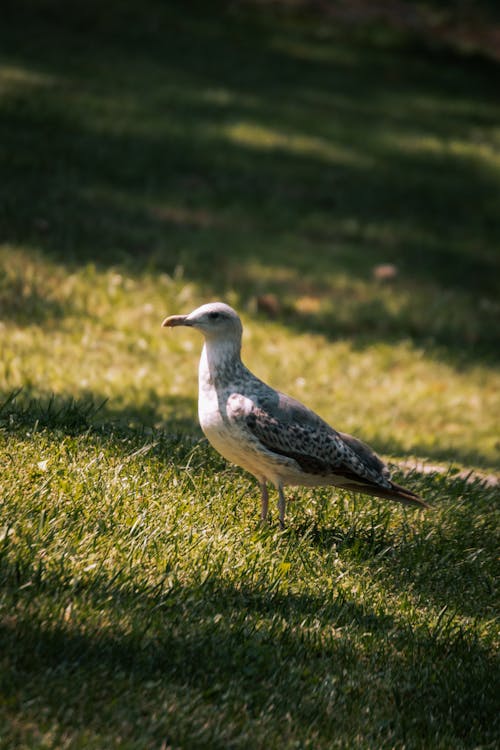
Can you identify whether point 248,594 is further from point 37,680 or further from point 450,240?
point 450,240

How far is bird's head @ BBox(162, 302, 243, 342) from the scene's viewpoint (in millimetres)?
4934

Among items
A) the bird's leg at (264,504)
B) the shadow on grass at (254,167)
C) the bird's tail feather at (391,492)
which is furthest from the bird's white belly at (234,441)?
the shadow on grass at (254,167)

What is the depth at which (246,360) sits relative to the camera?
30.9 ft

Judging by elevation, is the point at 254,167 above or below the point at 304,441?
below

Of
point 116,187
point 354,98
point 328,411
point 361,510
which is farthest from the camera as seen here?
point 354,98

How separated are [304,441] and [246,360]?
179 inches

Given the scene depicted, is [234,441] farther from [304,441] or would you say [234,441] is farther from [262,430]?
[304,441]

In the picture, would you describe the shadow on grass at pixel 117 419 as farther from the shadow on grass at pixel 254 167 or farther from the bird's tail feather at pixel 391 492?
the shadow on grass at pixel 254 167

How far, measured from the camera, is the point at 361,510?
220 inches

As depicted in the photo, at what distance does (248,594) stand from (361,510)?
1443 mm

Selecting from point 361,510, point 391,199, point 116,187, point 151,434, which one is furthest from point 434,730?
point 391,199

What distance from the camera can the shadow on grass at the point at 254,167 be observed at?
10836mm

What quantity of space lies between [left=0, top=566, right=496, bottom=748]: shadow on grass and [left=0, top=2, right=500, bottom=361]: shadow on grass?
6.11 m

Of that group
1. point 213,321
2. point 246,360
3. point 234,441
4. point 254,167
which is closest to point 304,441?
point 234,441
